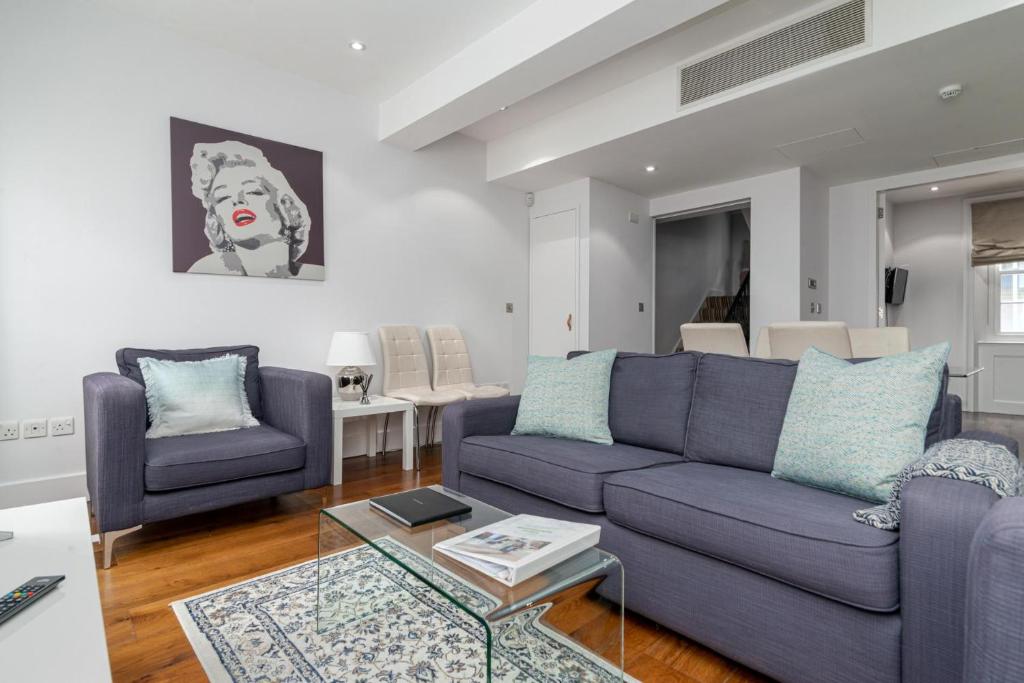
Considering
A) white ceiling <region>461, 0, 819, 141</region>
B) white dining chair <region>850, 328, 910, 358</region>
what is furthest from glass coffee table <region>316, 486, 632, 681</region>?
white ceiling <region>461, 0, 819, 141</region>

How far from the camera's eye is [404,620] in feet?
5.60

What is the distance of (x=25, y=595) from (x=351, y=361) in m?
2.62

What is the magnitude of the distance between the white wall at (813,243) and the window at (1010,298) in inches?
120

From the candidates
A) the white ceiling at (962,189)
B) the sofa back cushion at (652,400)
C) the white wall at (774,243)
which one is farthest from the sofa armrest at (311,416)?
the white ceiling at (962,189)

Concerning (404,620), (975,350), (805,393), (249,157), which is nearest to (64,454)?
(249,157)

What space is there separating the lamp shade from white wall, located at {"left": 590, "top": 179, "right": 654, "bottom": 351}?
2.16 m

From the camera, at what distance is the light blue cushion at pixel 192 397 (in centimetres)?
256

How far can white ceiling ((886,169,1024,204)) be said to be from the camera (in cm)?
509

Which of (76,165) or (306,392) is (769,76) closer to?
(306,392)

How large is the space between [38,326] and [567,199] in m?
4.06

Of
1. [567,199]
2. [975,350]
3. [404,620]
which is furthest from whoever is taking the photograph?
[975,350]

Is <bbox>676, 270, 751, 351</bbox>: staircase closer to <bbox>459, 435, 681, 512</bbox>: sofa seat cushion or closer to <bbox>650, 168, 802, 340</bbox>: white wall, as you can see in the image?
<bbox>650, 168, 802, 340</bbox>: white wall

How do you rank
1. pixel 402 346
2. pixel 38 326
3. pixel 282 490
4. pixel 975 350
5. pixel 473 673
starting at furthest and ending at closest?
pixel 975 350
pixel 402 346
pixel 38 326
pixel 282 490
pixel 473 673

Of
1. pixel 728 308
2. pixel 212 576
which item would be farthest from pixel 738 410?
pixel 728 308
